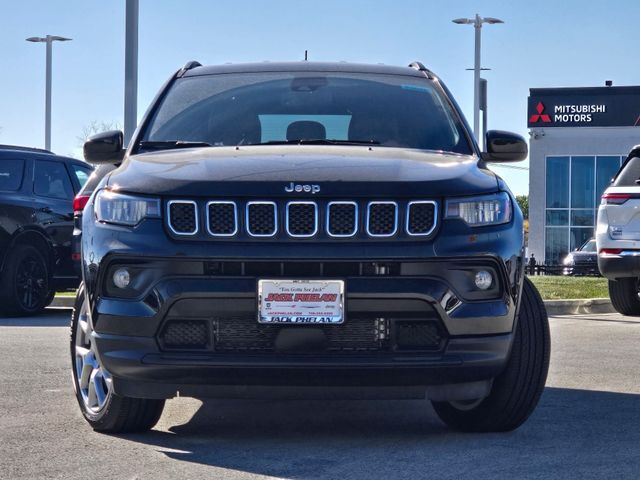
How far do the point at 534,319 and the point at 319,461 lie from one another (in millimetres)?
1283

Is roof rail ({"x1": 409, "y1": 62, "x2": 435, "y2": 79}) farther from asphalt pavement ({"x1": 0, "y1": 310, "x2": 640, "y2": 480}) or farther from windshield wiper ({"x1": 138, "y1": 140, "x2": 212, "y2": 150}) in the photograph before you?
asphalt pavement ({"x1": 0, "y1": 310, "x2": 640, "y2": 480})

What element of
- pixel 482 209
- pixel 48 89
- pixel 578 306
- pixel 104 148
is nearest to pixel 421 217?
pixel 482 209

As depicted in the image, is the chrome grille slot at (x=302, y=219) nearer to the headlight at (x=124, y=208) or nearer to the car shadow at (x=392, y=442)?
the headlight at (x=124, y=208)

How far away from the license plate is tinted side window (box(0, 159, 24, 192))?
32.1 ft

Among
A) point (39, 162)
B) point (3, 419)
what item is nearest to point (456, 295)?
point (3, 419)

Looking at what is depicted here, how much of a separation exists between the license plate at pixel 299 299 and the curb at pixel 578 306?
11.4 m

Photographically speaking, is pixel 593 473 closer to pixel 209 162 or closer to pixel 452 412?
pixel 452 412

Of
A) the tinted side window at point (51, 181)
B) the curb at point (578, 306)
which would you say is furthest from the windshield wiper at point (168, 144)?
the curb at point (578, 306)

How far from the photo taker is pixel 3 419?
6402 millimetres

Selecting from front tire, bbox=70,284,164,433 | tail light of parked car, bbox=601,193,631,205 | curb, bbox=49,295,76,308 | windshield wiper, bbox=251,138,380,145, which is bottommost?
curb, bbox=49,295,76,308

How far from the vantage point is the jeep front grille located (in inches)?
207

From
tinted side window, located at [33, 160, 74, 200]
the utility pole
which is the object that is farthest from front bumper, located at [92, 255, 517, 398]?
the utility pole

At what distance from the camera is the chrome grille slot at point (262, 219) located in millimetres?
5254

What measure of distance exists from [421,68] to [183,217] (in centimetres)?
242
